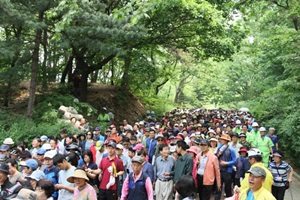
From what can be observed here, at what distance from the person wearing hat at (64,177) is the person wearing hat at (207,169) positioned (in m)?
3.24

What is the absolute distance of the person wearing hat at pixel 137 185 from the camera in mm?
5316

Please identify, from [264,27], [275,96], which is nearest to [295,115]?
[275,96]

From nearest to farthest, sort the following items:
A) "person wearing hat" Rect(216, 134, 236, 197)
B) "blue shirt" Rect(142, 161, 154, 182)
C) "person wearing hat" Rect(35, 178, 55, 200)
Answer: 1. "person wearing hat" Rect(35, 178, 55, 200)
2. "blue shirt" Rect(142, 161, 154, 182)
3. "person wearing hat" Rect(216, 134, 236, 197)

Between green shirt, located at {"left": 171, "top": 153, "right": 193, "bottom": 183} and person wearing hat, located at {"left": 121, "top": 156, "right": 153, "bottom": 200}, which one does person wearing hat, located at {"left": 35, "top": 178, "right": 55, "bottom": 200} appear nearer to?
person wearing hat, located at {"left": 121, "top": 156, "right": 153, "bottom": 200}

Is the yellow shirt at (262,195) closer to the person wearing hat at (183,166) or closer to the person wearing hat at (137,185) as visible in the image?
the person wearing hat at (137,185)

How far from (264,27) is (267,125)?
19.4 feet

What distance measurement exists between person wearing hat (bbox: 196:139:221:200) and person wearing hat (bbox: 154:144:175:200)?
0.71 meters

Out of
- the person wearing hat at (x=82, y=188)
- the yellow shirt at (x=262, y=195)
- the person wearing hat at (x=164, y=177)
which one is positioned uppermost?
the yellow shirt at (x=262, y=195)

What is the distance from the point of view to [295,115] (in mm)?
12594

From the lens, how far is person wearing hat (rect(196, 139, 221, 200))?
7.43 m

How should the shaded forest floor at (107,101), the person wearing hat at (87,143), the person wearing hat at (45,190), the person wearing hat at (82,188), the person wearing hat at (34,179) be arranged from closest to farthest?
the person wearing hat at (45,190), the person wearing hat at (82,188), the person wearing hat at (34,179), the person wearing hat at (87,143), the shaded forest floor at (107,101)

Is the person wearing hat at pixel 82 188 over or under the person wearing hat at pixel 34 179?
over

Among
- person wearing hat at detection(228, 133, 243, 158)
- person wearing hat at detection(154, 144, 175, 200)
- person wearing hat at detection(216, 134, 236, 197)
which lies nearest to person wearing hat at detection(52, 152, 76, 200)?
person wearing hat at detection(154, 144, 175, 200)

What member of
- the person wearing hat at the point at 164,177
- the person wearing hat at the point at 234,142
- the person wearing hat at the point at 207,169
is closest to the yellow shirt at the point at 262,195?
the person wearing hat at the point at 164,177
